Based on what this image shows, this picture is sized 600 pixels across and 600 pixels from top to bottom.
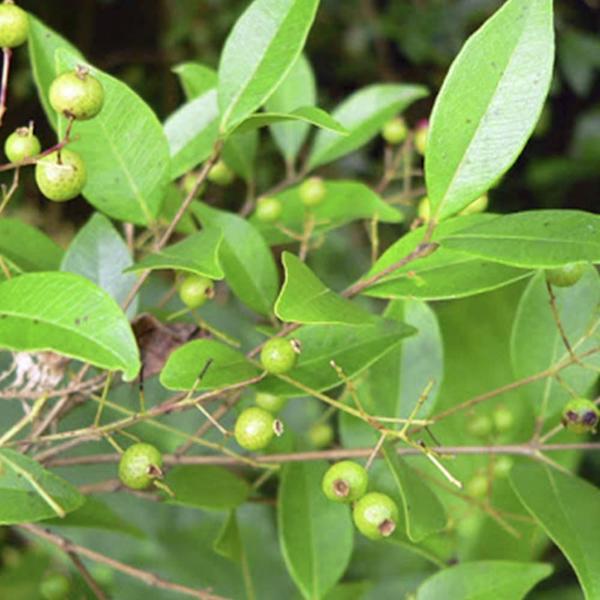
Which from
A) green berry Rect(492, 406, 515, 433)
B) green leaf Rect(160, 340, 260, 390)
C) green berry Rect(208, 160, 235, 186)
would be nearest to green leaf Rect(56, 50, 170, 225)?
green leaf Rect(160, 340, 260, 390)

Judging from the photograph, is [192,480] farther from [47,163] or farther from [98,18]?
[98,18]

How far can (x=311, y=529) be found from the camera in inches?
Answer: 37.0

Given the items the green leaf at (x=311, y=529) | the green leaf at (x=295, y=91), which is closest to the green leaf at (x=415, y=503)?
the green leaf at (x=311, y=529)

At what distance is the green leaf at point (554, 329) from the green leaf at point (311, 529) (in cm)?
21

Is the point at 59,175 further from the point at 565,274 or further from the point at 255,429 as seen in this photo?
the point at 565,274

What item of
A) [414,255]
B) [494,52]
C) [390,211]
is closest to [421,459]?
[390,211]

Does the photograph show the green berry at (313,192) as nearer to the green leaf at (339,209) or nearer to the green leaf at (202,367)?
the green leaf at (339,209)

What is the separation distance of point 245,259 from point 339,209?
0.16 metres

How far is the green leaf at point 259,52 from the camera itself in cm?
79

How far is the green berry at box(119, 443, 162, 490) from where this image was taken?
0.77 metres

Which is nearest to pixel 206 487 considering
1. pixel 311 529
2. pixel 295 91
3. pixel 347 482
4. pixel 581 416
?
pixel 311 529

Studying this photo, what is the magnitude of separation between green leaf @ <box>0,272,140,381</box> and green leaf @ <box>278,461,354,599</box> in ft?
1.08

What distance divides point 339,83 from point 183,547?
4.51 ft

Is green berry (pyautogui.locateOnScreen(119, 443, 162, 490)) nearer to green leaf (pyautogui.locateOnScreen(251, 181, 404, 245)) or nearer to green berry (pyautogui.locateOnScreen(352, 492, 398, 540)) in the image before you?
green berry (pyautogui.locateOnScreen(352, 492, 398, 540))
